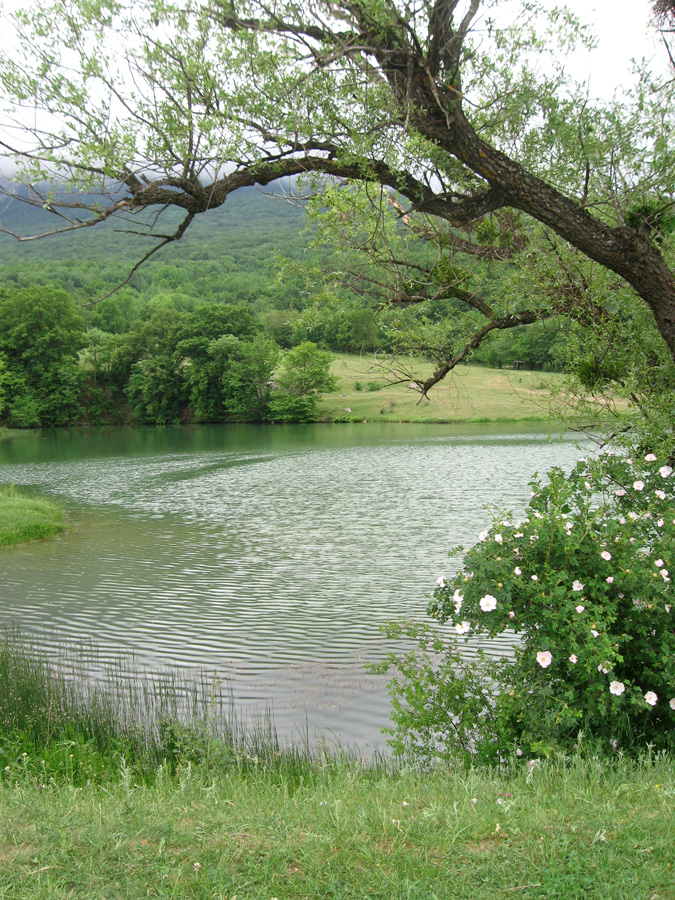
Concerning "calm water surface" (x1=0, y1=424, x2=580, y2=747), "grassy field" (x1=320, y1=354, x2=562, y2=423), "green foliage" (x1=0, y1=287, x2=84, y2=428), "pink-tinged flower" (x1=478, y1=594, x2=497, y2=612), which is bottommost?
"calm water surface" (x1=0, y1=424, x2=580, y2=747)

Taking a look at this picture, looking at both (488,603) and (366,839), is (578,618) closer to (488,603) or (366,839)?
(488,603)

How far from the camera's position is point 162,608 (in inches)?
548

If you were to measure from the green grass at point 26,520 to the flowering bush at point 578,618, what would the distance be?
56.1 ft

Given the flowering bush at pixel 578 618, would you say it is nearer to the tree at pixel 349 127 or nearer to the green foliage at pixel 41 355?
the tree at pixel 349 127

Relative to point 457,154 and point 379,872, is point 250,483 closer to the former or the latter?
point 457,154

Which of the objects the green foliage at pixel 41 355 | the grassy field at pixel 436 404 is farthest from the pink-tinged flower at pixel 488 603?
the green foliage at pixel 41 355

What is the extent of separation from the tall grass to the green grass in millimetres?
11604

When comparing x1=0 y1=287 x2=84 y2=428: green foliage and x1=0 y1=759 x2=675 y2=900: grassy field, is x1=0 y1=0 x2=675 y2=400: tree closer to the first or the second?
x1=0 y1=759 x2=675 y2=900: grassy field

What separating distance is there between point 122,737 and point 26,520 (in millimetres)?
15045

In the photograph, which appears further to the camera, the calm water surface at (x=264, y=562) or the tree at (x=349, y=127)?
the calm water surface at (x=264, y=562)

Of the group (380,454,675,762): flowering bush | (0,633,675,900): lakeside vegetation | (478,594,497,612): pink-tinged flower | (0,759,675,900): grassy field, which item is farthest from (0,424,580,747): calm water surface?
(0,759,675,900): grassy field

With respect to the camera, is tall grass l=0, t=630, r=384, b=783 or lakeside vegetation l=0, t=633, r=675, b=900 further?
tall grass l=0, t=630, r=384, b=783

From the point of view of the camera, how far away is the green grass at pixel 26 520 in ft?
65.2

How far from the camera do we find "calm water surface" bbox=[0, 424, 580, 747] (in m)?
10.8
